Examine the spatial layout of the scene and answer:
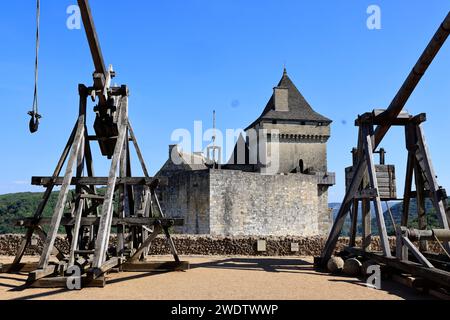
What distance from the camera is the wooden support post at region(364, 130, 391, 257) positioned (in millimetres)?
6660

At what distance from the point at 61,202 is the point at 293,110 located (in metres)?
29.4

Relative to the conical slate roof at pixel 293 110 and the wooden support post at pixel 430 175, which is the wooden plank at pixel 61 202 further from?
the conical slate roof at pixel 293 110

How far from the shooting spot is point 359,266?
7016mm

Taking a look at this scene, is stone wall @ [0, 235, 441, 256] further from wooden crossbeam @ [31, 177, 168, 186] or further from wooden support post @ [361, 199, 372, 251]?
wooden crossbeam @ [31, 177, 168, 186]

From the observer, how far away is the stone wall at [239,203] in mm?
21000

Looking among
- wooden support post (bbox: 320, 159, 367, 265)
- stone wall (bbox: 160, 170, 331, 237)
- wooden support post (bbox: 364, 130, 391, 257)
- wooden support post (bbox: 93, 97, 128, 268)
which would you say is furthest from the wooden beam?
stone wall (bbox: 160, 170, 331, 237)

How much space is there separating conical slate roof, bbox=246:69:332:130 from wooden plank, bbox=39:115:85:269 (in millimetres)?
26826

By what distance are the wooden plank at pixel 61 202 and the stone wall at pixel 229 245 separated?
12.8 feet

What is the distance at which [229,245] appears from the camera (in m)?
10.6

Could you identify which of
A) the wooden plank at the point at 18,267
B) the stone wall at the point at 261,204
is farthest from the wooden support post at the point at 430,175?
the stone wall at the point at 261,204
